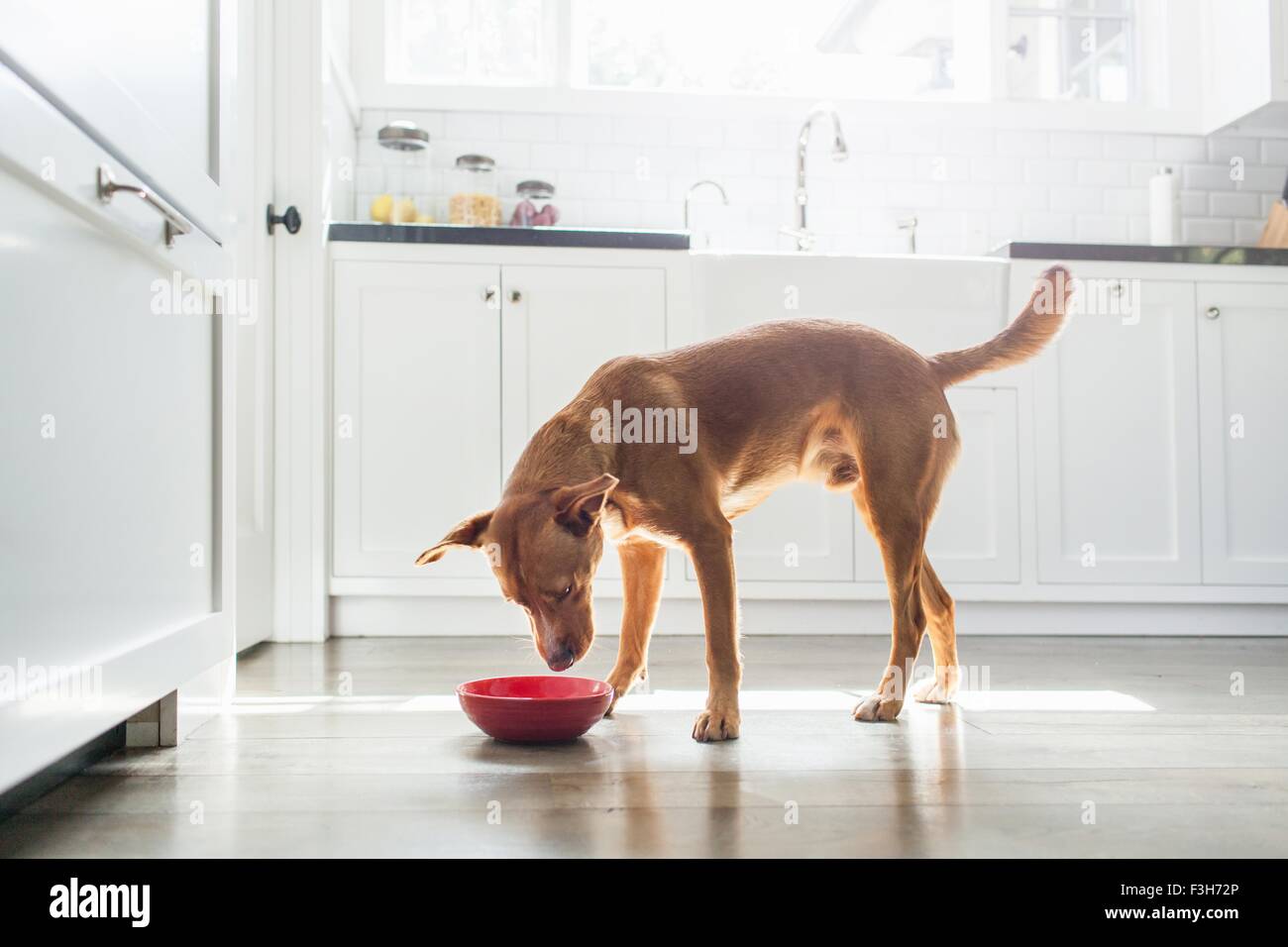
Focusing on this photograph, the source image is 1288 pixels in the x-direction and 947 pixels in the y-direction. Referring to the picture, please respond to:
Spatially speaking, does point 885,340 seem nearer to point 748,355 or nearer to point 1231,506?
point 748,355

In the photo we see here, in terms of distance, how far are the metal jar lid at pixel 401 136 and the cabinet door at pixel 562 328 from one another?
2.45ft

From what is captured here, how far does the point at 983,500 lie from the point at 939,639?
1268 mm

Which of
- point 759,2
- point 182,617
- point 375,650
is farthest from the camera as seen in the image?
point 759,2

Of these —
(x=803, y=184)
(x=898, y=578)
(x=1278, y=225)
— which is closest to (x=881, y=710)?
(x=898, y=578)

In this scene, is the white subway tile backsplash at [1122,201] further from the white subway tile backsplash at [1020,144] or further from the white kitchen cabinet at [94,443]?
the white kitchen cabinet at [94,443]

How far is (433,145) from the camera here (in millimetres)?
3572

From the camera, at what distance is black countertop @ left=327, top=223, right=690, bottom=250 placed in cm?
288

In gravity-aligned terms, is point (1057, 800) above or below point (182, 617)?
below

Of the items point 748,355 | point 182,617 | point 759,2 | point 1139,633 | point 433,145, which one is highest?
point 759,2

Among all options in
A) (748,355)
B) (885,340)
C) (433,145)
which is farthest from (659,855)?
(433,145)

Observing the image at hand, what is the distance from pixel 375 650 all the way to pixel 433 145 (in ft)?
5.96

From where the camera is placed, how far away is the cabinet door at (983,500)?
9.91 feet

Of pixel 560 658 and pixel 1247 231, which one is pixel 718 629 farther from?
pixel 1247 231
